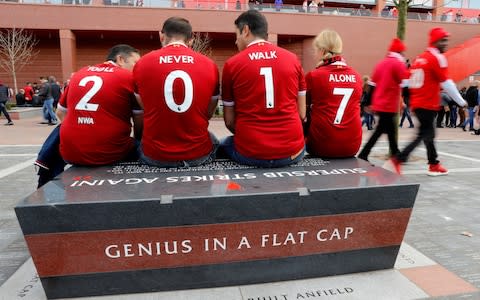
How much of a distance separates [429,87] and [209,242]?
13.0 feet

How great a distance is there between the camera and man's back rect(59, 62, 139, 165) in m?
2.92

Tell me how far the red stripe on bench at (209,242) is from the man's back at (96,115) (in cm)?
89

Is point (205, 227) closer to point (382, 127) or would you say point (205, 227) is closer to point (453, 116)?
point (382, 127)

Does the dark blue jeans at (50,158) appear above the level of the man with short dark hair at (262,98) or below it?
below

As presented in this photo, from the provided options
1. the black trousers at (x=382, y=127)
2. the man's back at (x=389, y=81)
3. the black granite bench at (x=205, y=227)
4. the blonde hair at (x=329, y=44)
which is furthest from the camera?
the black trousers at (x=382, y=127)

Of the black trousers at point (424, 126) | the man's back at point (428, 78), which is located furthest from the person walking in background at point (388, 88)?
the black trousers at point (424, 126)

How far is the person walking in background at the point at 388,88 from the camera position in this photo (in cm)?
498

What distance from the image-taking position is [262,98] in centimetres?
286

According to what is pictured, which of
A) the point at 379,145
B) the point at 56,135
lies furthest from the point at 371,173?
the point at 379,145

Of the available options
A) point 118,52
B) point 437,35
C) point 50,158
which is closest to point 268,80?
point 118,52

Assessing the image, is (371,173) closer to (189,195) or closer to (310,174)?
(310,174)

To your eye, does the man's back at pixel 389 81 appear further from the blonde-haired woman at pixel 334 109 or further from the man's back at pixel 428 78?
the blonde-haired woman at pixel 334 109

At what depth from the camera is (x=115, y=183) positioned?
258 centimetres

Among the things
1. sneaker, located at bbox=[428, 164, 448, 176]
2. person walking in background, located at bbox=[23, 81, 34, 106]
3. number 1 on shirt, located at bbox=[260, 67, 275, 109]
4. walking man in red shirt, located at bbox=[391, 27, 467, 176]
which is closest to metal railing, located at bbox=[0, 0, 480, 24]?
person walking in background, located at bbox=[23, 81, 34, 106]
